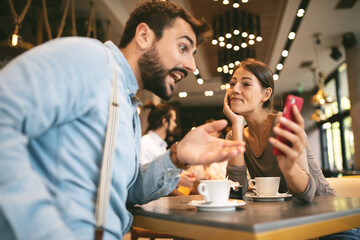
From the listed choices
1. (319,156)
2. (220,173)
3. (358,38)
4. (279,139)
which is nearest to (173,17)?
(279,139)

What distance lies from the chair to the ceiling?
3.87 meters

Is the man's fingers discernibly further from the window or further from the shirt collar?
the window

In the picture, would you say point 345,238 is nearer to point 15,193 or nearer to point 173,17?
point 173,17

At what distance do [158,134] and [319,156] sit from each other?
1016 cm

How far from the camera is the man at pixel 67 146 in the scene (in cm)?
76

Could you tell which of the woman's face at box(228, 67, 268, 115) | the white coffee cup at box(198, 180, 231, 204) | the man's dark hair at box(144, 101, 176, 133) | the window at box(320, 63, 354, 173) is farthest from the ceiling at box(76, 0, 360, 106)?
the white coffee cup at box(198, 180, 231, 204)

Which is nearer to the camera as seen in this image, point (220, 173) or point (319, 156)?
point (220, 173)

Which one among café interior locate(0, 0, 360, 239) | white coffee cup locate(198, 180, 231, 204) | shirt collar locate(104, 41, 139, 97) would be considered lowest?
white coffee cup locate(198, 180, 231, 204)

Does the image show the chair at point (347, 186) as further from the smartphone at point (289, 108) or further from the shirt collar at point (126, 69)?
the shirt collar at point (126, 69)

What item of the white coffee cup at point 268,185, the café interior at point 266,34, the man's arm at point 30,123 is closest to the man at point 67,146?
the man's arm at point 30,123

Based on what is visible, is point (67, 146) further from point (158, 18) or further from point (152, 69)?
point (158, 18)

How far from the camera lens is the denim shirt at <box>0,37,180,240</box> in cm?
75

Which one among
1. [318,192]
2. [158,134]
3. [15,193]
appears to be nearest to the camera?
[15,193]

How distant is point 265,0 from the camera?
205 inches
